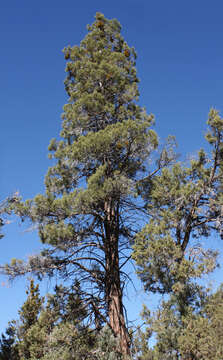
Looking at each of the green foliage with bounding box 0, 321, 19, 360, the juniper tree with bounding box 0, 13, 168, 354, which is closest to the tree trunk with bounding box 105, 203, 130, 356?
the juniper tree with bounding box 0, 13, 168, 354

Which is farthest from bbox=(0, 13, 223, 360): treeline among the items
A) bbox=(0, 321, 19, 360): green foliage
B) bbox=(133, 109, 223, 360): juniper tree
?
bbox=(0, 321, 19, 360): green foliage

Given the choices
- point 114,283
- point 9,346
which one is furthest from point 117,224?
point 9,346

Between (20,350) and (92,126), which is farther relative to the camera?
(20,350)

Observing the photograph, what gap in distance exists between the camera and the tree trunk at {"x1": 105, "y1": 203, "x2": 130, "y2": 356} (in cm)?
841

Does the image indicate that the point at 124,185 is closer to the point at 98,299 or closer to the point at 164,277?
the point at 164,277

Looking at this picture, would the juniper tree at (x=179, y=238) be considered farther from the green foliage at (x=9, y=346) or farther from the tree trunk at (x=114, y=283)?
the green foliage at (x=9, y=346)

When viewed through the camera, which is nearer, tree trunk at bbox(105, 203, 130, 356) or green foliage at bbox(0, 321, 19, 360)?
tree trunk at bbox(105, 203, 130, 356)

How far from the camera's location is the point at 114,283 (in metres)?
9.11

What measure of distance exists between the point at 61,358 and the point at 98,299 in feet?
5.95

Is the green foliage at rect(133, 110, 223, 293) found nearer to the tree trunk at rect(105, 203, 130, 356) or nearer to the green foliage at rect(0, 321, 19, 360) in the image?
the tree trunk at rect(105, 203, 130, 356)

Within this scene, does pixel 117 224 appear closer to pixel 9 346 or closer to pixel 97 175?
pixel 97 175

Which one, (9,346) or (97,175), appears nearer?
(97,175)

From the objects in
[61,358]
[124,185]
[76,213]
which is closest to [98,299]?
[61,358]

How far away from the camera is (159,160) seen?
411 inches
